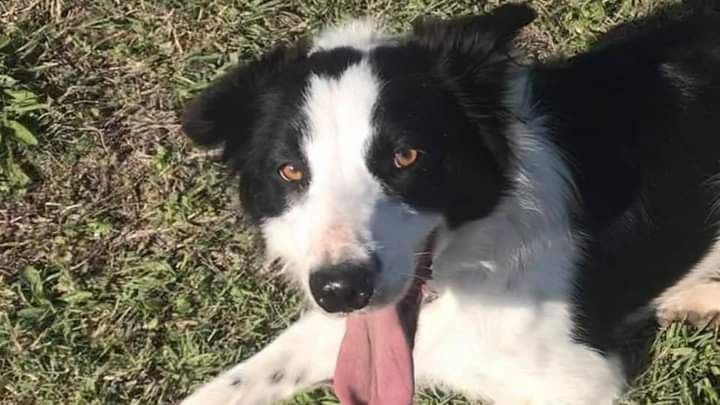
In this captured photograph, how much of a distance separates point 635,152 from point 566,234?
390 millimetres

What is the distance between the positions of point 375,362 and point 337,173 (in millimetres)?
780

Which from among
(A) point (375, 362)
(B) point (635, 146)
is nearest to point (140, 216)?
(A) point (375, 362)

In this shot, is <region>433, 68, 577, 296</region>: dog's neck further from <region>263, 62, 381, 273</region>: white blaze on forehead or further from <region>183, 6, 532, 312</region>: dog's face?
<region>263, 62, 381, 273</region>: white blaze on forehead

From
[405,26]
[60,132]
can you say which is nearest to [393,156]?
[405,26]

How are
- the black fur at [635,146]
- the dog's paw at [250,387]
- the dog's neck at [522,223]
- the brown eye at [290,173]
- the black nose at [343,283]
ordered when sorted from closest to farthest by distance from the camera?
the black nose at [343,283]
the brown eye at [290,173]
the dog's neck at [522,223]
the black fur at [635,146]
the dog's paw at [250,387]

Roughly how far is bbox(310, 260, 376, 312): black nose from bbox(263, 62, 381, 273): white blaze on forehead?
3cm

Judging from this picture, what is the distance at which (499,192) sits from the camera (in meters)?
3.54

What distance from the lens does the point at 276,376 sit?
4398 millimetres

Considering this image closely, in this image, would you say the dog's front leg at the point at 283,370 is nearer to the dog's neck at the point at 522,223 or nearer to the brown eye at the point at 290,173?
the dog's neck at the point at 522,223

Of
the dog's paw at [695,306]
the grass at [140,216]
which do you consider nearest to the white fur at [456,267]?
the grass at [140,216]

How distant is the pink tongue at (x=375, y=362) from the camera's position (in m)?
3.67

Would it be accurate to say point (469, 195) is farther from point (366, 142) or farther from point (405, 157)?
point (366, 142)

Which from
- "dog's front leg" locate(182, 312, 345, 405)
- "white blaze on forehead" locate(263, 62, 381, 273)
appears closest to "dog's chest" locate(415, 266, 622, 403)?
"dog's front leg" locate(182, 312, 345, 405)

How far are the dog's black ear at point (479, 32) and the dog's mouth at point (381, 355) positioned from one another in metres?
0.67
